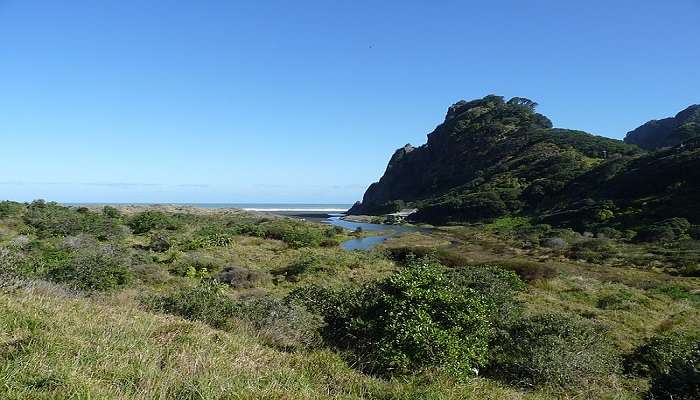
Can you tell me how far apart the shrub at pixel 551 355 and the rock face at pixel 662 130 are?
140 meters

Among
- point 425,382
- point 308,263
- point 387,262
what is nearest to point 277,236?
point 387,262

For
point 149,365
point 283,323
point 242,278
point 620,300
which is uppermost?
point 149,365

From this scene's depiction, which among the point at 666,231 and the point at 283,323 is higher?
the point at 666,231

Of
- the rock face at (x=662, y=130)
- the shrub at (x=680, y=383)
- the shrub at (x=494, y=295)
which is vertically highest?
the rock face at (x=662, y=130)

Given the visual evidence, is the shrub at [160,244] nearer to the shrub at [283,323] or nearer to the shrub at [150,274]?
the shrub at [150,274]

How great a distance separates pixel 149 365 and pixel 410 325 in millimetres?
5281

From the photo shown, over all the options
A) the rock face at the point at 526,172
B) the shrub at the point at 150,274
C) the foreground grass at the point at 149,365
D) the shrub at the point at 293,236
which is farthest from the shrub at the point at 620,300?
the rock face at the point at 526,172

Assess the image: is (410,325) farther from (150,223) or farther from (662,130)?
(662,130)

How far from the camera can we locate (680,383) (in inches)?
358

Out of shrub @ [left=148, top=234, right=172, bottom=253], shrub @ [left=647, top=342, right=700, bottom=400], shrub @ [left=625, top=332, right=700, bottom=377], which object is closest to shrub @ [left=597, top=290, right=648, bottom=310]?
shrub @ [left=625, top=332, right=700, bottom=377]

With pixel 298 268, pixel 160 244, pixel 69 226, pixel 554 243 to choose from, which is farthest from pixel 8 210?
pixel 554 243

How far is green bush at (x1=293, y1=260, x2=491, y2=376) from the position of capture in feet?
28.1

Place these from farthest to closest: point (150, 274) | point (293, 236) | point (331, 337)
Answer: point (293, 236)
point (150, 274)
point (331, 337)

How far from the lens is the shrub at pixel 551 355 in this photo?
9.89 m
